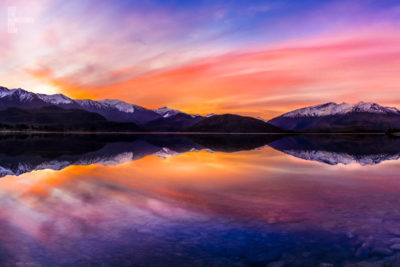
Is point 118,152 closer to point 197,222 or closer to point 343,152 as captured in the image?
point 343,152

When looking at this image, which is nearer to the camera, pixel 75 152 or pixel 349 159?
pixel 349 159

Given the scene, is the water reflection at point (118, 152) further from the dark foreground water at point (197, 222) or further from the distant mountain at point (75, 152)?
the dark foreground water at point (197, 222)

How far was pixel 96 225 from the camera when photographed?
41.6ft

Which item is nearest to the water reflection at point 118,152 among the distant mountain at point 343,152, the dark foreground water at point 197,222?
→ the distant mountain at point 343,152

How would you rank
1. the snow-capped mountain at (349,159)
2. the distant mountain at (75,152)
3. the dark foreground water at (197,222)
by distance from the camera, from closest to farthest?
1. the dark foreground water at (197,222)
2. the distant mountain at (75,152)
3. the snow-capped mountain at (349,159)

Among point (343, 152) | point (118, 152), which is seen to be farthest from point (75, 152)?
point (343, 152)

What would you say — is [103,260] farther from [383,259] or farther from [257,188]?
[257,188]

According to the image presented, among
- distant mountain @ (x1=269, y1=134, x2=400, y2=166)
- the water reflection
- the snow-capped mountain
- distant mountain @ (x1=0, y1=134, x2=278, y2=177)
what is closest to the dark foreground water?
distant mountain @ (x1=0, y1=134, x2=278, y2=177)

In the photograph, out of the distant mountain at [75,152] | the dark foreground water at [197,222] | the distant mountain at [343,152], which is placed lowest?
the dark foreground water at [197,222]

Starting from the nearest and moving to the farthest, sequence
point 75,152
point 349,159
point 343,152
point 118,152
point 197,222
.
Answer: point 197,222 < point 349,159 < point 75,152 < point 118,152 < point 343,152

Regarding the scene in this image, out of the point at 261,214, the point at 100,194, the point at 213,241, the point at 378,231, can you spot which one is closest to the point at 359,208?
the point at 378,231

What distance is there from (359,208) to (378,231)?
380 centimetres

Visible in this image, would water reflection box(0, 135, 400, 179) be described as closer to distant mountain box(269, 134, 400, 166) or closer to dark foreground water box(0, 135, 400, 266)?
distant mountain box(269, 134, 400, 166)

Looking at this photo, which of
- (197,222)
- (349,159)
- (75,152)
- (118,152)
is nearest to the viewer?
(197,222)
